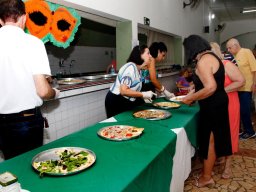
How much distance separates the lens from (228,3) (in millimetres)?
7809

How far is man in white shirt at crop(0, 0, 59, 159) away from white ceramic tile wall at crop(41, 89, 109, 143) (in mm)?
834

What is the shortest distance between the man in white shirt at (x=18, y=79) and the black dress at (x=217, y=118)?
4.63ft

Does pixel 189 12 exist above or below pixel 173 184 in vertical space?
above

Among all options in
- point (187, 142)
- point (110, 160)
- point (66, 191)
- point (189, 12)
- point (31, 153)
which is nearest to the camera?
point (66, 191)

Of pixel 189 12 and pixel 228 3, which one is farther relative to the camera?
pixel 228 3

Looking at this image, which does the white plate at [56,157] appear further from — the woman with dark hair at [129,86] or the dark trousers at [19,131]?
the woman with dark hair at [129,86]

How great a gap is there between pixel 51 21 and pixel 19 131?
1461mm

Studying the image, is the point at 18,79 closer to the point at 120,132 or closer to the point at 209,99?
the point at 120,132

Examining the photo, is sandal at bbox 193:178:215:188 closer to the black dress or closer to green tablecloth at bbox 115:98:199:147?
the black dress

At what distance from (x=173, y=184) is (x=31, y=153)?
109 centimetres

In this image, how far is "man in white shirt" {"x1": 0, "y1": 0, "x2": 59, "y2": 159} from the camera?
1403 mm

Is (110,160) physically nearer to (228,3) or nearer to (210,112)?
(210,112)

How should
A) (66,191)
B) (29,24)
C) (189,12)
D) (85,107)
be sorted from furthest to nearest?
(189,12), (85,107), (29,24), (66,191)

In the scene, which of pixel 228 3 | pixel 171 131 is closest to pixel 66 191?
pixel 171 131
